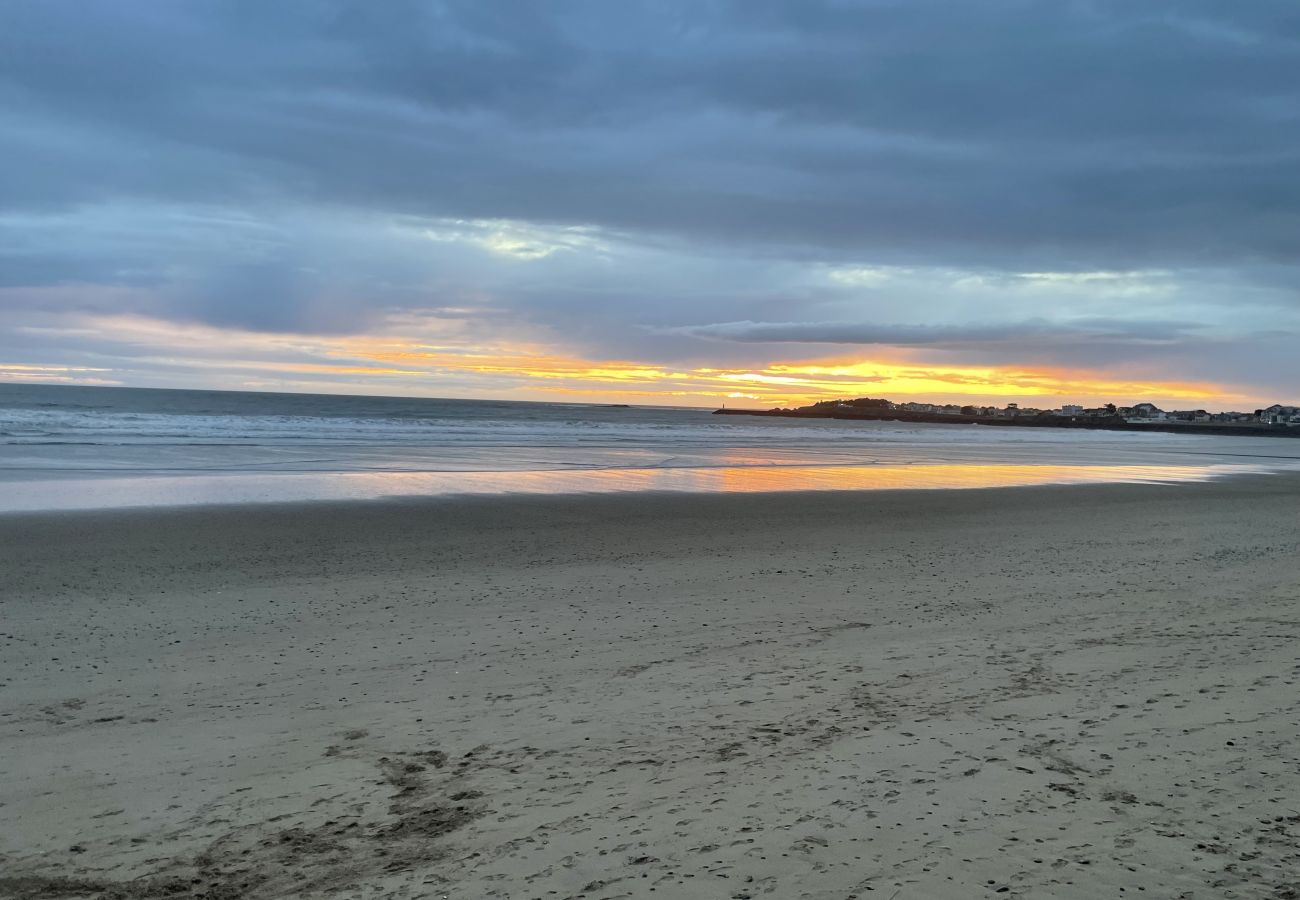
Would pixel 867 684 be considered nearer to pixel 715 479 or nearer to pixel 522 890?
pixel 522 890

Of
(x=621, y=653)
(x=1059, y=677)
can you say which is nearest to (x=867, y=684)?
(x=1059, y=677)

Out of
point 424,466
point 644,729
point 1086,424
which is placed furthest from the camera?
point 1086,424

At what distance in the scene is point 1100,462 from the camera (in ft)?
118

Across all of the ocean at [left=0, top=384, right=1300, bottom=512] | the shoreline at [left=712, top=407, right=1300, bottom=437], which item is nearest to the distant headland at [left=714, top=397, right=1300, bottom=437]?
the shoreline at [left=712, top=407, right=1300, bottom=437]

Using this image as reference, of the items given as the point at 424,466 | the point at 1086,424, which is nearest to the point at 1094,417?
the point at 1086,424

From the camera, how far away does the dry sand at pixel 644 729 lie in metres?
3.62

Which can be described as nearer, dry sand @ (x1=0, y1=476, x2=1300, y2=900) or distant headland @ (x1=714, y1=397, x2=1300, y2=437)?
dry sand @ (x1=0, y1=476, x2=1300, y2=900)

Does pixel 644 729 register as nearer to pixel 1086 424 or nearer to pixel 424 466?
pixel 424 466

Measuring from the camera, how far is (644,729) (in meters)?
5.15

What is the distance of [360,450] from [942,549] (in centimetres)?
2547

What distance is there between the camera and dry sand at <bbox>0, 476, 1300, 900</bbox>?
3.62m

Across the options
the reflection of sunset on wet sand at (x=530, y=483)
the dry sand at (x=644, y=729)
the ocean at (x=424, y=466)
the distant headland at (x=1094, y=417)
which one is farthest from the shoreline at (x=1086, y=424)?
the dry sand at (x=644, y=729)

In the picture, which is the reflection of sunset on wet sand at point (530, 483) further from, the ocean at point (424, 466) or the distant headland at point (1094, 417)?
the distant headland at point (1094, 417)

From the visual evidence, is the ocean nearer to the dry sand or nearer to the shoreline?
the dry sand
